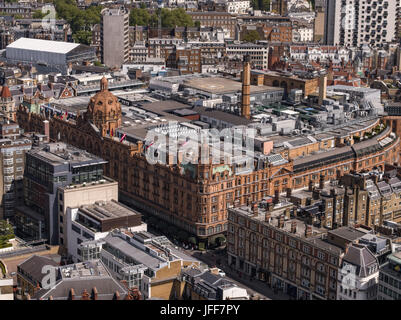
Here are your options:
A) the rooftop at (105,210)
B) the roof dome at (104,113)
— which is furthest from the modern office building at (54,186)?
the roof dome at (104,113)

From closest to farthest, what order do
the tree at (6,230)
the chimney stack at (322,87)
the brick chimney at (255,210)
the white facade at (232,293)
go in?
1. the white facade at (232,293)
2. the brick chimney at (255,210)
3. the tree at (6,230)
4. the chimney stack at (322,87)

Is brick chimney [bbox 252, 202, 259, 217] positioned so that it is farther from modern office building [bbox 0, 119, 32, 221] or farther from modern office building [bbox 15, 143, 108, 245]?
modern office building [bbox 0, 119, 32, 221]

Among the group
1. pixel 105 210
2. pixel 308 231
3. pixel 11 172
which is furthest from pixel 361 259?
pixel 11 172

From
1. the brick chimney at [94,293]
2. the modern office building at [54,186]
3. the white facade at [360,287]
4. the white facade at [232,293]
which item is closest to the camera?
the brick chimney at [94,293]

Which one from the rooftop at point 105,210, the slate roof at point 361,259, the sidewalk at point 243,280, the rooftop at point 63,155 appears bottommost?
the sidewalk at point 243,280

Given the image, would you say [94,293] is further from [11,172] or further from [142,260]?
[11,172]

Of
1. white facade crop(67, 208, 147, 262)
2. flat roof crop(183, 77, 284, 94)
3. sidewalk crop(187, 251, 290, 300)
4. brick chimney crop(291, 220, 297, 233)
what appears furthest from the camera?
flat roof crop(183, 77, 284, 94)

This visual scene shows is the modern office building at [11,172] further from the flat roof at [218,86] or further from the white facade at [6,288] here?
the flat roof at [218,86]

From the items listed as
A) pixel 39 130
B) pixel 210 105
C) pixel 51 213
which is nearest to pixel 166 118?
pixel 210 105

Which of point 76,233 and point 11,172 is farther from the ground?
point 11,172

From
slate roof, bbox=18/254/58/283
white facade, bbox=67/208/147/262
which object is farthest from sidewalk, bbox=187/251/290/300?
slate roof, bbox=18/254/58/283

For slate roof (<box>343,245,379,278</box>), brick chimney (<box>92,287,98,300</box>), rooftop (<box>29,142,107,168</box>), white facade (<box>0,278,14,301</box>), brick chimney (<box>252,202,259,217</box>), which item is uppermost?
rooftop (<box>29,142,107,168</box>)
